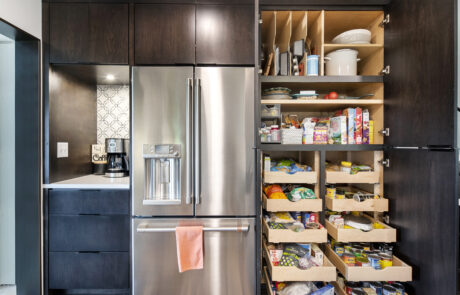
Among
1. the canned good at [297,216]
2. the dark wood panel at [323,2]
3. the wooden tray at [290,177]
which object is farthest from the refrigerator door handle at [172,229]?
the dark wood panel at [323,2]

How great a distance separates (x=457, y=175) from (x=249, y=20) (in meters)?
1.54

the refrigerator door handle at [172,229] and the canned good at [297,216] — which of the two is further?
the canned good at [297,216]

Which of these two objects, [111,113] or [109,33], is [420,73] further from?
[111,113]

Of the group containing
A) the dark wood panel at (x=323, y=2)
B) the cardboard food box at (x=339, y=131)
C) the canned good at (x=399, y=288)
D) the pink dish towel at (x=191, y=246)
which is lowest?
the canned good at (x=399, y=288)

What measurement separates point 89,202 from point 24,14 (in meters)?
1.35

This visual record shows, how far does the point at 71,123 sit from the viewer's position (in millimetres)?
1704

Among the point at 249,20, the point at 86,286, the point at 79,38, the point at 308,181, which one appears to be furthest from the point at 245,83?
the point at 86,286

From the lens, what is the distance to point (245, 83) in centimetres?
143

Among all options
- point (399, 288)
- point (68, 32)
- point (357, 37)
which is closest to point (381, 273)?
point (399, 288)

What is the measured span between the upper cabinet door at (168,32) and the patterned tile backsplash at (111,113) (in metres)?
0.72

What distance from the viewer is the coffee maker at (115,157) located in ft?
5.69

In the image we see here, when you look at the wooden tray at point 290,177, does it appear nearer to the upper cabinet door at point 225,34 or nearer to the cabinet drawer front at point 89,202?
the upper cabinet door at point 225,34

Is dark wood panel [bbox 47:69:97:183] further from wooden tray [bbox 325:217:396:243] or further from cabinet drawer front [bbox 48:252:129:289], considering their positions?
wooden tray [bbox 325:217:396:243]

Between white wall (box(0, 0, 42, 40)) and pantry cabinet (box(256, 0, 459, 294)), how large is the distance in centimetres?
159
